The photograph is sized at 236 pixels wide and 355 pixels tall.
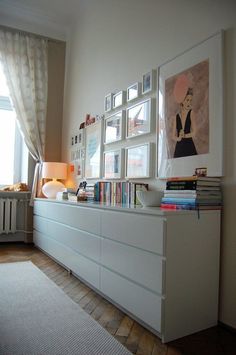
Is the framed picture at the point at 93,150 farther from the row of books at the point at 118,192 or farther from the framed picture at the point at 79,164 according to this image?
the row of books at the point at 118,192

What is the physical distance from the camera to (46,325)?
1762mm

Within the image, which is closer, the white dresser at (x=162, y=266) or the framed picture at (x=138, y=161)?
the white dresser at (x=162, y=266)

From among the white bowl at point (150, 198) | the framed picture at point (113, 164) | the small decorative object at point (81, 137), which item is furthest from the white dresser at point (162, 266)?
the small decorative object at point (81, 137)

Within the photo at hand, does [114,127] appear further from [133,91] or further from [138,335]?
[138,335]

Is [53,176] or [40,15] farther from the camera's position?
[40,15]

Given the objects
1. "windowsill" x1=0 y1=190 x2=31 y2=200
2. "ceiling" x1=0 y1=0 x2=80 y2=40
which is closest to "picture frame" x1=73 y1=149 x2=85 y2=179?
"windowsill" x1=0 y1=190 x2=31 y2=200

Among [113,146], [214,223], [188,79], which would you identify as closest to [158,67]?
[188,79]

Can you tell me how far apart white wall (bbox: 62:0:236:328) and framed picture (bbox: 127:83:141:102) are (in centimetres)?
8

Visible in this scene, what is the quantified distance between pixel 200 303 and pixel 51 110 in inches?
143

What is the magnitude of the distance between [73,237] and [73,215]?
20 centimetres

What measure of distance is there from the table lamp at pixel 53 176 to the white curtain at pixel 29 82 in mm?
306

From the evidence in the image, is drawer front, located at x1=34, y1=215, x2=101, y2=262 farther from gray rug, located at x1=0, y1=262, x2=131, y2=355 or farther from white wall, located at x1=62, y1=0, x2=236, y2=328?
white wall, located at x1=62, y1=0, x2=236, y2=328

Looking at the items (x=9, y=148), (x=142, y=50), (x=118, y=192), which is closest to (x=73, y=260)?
(x=118, y=192)

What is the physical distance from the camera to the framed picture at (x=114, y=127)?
2.93 m
